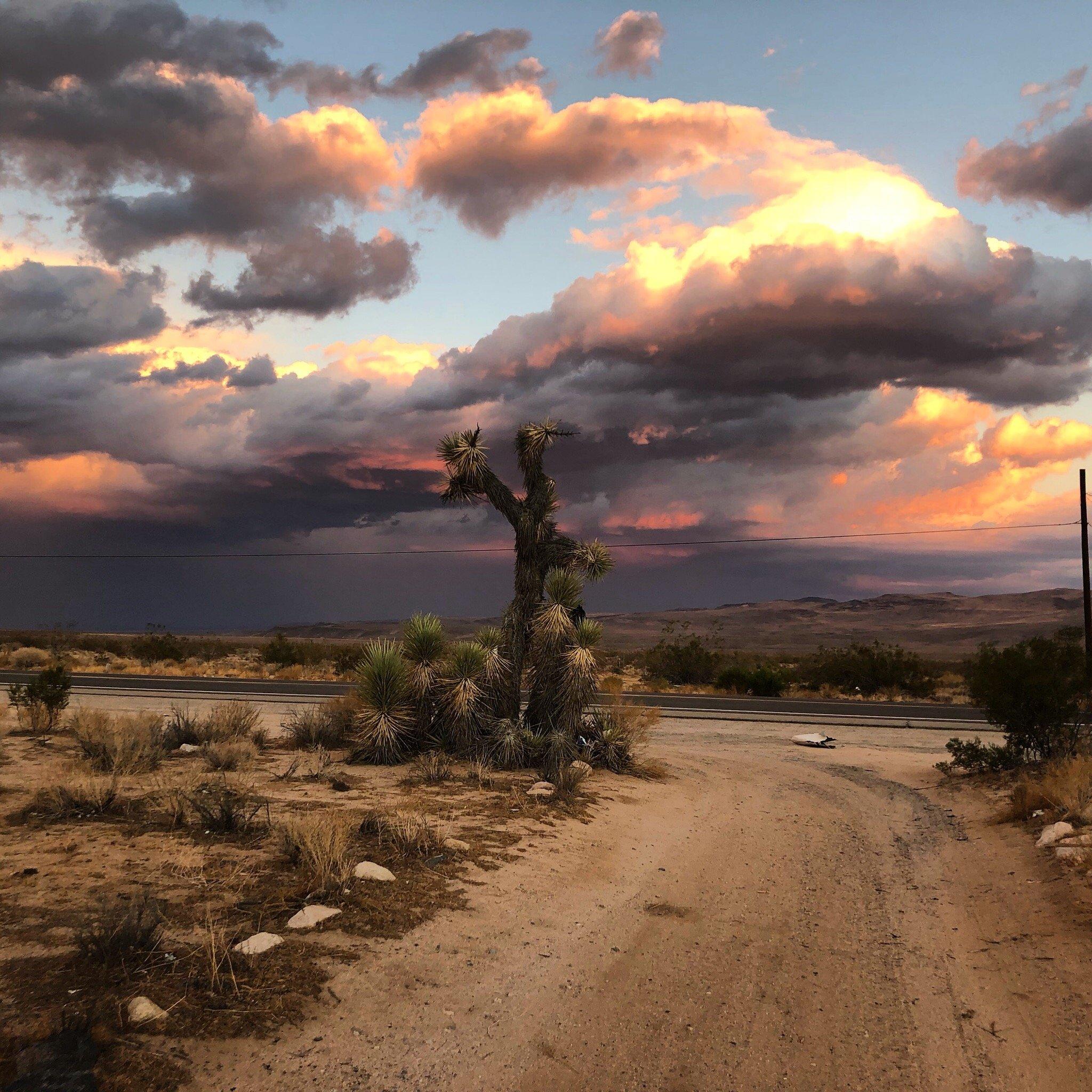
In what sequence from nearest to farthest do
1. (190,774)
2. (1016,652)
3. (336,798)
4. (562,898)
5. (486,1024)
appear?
(486,1024)
(562,898)
(336,798)
(190,774)
(1016,652)

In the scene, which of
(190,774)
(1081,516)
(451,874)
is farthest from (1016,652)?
(1081,516)

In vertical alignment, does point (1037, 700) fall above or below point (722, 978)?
above

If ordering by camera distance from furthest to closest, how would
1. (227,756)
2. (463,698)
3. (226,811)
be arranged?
(463,698), (227,756), (226,811)

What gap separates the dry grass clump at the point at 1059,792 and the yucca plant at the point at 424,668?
924 cm

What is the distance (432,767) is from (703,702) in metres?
18.5

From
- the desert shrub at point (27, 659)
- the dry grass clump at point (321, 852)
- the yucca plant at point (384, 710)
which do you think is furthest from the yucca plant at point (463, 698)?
the desert shrub at point (27, 659)

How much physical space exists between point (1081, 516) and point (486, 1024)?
37.6 meters

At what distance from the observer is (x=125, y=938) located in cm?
565

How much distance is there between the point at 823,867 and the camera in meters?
9.41

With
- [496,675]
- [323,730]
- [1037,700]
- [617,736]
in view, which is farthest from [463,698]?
[1037,700]

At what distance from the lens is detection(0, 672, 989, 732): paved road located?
25.1 meters

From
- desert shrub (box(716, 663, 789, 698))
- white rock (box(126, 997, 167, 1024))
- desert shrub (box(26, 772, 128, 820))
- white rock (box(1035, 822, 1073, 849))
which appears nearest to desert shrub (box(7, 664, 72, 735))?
desert shrub (box(26, 772, 128, 820))

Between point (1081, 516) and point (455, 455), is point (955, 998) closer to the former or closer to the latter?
point (455, 455)

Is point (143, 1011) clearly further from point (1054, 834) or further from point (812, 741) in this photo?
point (812, 741)
